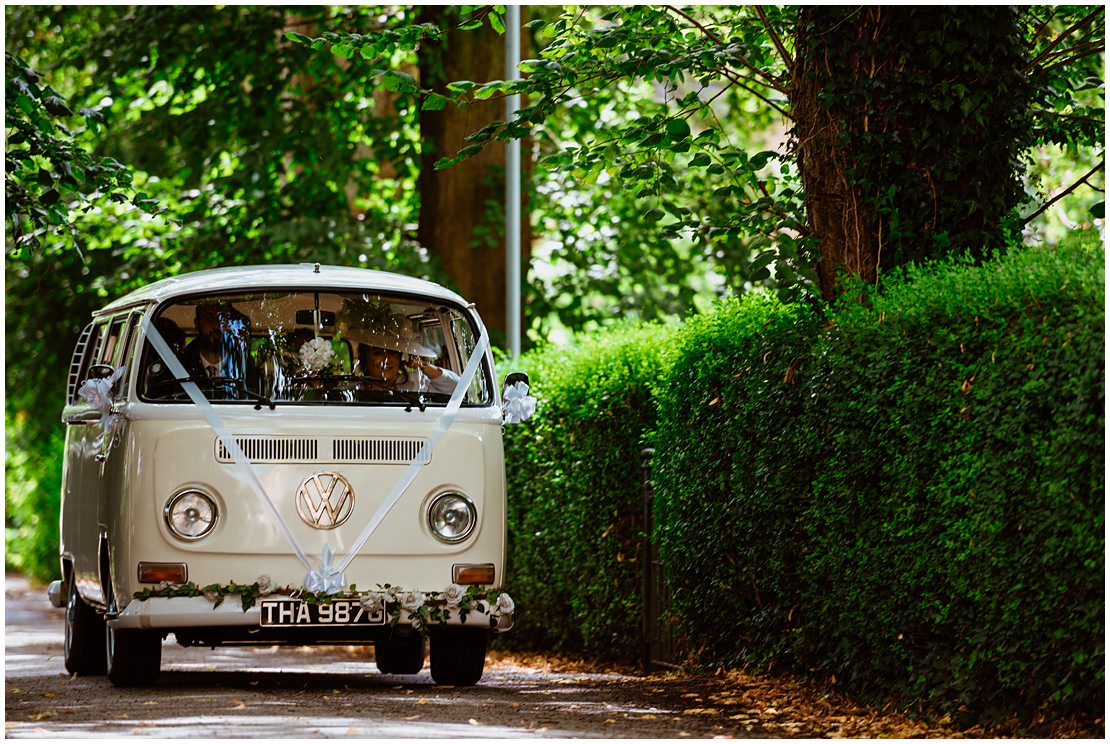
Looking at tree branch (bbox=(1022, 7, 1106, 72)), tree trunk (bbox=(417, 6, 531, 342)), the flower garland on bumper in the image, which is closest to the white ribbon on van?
the flower garland on bumper

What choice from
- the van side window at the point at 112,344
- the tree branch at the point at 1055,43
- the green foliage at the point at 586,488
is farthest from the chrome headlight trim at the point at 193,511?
the tree branch at the point at 1055,43

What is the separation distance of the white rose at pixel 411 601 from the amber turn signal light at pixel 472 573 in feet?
0.81

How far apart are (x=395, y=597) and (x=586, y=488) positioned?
307 cm

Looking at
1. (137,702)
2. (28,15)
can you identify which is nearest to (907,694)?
(137,702)

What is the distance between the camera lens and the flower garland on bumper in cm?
977

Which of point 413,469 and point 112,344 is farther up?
point 112,344

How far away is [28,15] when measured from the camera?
76.8ft

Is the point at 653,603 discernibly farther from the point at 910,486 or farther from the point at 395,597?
the point at 910,486

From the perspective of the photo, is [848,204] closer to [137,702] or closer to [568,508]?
[568,508]

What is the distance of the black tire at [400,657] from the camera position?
1237cm

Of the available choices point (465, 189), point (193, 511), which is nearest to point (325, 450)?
point (193, 511)

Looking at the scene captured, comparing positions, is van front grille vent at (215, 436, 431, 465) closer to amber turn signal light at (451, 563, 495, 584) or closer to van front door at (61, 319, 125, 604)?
amber turn signal light at (451, 563, 495, 584)

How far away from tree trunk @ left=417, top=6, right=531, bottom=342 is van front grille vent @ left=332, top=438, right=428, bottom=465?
9.84 metres

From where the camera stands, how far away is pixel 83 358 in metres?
12.9
